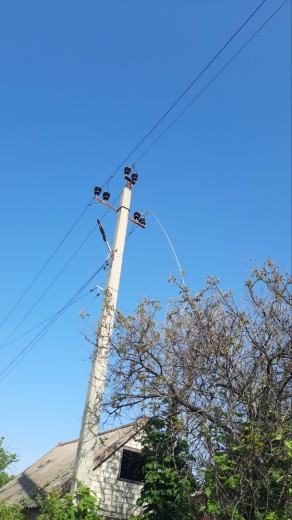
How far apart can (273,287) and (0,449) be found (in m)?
39.3

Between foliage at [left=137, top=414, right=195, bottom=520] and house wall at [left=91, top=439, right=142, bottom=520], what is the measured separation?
3412mm

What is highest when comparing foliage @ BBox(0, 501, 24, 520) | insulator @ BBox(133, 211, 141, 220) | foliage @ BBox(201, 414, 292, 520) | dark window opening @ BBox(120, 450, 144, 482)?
insulator @ BBox(133, 211, 141, 220)

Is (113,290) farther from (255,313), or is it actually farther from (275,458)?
(275,458)

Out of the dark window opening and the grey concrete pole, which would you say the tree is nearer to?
the grey concrete pole

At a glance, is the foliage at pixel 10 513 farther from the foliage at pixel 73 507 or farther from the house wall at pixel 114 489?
the foliage at pixel 73 507

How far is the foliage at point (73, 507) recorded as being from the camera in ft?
29.8

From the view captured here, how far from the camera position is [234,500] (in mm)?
7844

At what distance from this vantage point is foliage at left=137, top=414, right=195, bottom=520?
9969 millimetres

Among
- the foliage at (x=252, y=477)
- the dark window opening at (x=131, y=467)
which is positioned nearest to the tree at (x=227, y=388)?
the foliage at (x=252, y=477)

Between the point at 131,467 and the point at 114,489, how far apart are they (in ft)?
3.76

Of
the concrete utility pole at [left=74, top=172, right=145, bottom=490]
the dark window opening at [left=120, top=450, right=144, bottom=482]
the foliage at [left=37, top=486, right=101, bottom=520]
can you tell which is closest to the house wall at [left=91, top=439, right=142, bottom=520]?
the dark window opening at [left=120, top=450, right=144, bottom=482]

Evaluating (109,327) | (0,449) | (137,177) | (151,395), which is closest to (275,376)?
(151,395)

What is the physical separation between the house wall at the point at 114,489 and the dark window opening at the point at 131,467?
248mm

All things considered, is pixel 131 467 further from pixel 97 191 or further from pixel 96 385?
pixel 97 191
